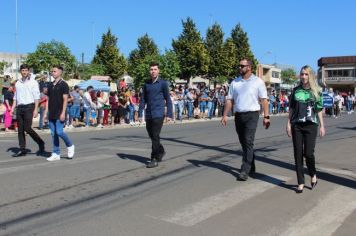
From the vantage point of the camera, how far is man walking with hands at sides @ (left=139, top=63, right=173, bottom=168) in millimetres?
8727

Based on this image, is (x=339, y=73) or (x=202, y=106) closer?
(x=202, y=106)

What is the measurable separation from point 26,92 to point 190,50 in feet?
143

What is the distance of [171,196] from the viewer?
6.47 m

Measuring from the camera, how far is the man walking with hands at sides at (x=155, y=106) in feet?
28.6

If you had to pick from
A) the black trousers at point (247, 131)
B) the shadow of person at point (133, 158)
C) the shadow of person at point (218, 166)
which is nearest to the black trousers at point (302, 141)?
the black trousers at point (247, 131)

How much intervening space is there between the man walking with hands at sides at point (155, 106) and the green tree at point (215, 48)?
48926 millimetres

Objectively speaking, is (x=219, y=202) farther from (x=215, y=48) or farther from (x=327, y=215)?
(x=215, y=48)

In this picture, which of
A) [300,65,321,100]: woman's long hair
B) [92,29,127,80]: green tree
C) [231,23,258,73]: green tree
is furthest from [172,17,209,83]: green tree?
[300,65,321,100]: woman's long hair

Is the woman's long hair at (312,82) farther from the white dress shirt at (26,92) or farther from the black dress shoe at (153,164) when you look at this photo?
the white dress shirt at (26,92)

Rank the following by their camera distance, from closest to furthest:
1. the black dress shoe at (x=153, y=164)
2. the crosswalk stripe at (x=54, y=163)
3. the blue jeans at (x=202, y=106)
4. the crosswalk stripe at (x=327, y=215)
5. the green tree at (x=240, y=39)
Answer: the crosswalk stripe at (x=327, y=215) < the crosswalk stripe at (x=54, y=163) < the black dress shoe at (x=153, y=164) < the blue jeans at (x=202, y=106) < the green tree at (x=240, y=39)

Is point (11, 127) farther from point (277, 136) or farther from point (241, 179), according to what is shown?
point (241, 179)

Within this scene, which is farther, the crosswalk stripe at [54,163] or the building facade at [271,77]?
the building facade at [271,77]

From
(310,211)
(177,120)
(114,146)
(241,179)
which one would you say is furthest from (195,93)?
(310,211)

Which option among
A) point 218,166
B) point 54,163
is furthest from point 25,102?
point 218,166
